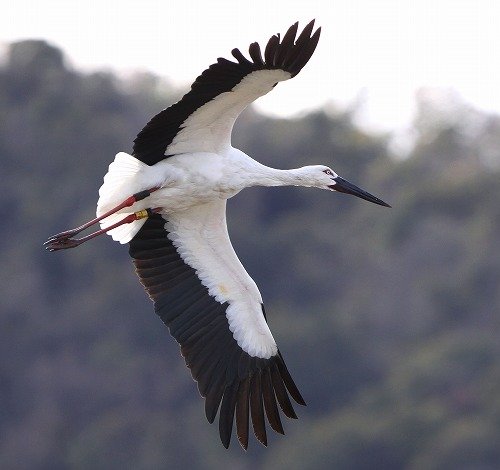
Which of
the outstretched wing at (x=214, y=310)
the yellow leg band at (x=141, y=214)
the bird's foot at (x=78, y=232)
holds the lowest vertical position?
the outstretched wing at (x=214, y=310)

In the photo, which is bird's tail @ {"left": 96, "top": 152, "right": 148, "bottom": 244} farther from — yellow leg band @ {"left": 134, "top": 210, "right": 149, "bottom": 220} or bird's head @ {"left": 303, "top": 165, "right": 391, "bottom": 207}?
bird's head @ {"left": 303, "top": 165, "right": 391, "bottom": 207}

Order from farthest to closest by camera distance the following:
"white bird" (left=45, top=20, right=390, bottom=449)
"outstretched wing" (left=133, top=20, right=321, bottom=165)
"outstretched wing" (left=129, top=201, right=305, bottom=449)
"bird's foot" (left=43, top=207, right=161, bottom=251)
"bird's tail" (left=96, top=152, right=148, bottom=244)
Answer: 1. "bird's foot" (left=43, top=207, right=161, bottom=251)
2. "outstretched wing" (left=129, top=201, right=305, bottom=449)
3. "bird's tail" (left=96, top=152, right=148, bottom=244)
4. "white bird" (left=45, top=20, right=390, bottom=449)
5. "outstretched wing" (left=133, top=20, right=321, bottom=165)

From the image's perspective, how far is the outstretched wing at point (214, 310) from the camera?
510 inches

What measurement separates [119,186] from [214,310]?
125cm

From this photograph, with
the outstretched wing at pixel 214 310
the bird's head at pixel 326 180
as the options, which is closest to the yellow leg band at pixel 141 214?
the outstretched wing at pixel 214 310

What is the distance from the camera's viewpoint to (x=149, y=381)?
38.8m

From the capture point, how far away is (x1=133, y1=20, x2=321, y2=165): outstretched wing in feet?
38.2

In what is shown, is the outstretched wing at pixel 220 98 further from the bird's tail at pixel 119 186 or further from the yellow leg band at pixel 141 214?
the yellow leg band at pixel 141 214

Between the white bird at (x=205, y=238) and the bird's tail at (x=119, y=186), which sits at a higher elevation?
the bird's tail at (x=119, y=186)

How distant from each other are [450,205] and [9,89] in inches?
510

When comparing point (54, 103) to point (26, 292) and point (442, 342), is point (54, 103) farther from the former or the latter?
point (442, 342)

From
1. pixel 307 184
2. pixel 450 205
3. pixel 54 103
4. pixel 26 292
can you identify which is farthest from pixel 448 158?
pixel 307 184

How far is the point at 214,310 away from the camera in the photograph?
13.3 m

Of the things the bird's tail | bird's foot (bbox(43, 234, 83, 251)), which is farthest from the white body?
bird's foot (bbox(43, 234, 83, 251))
